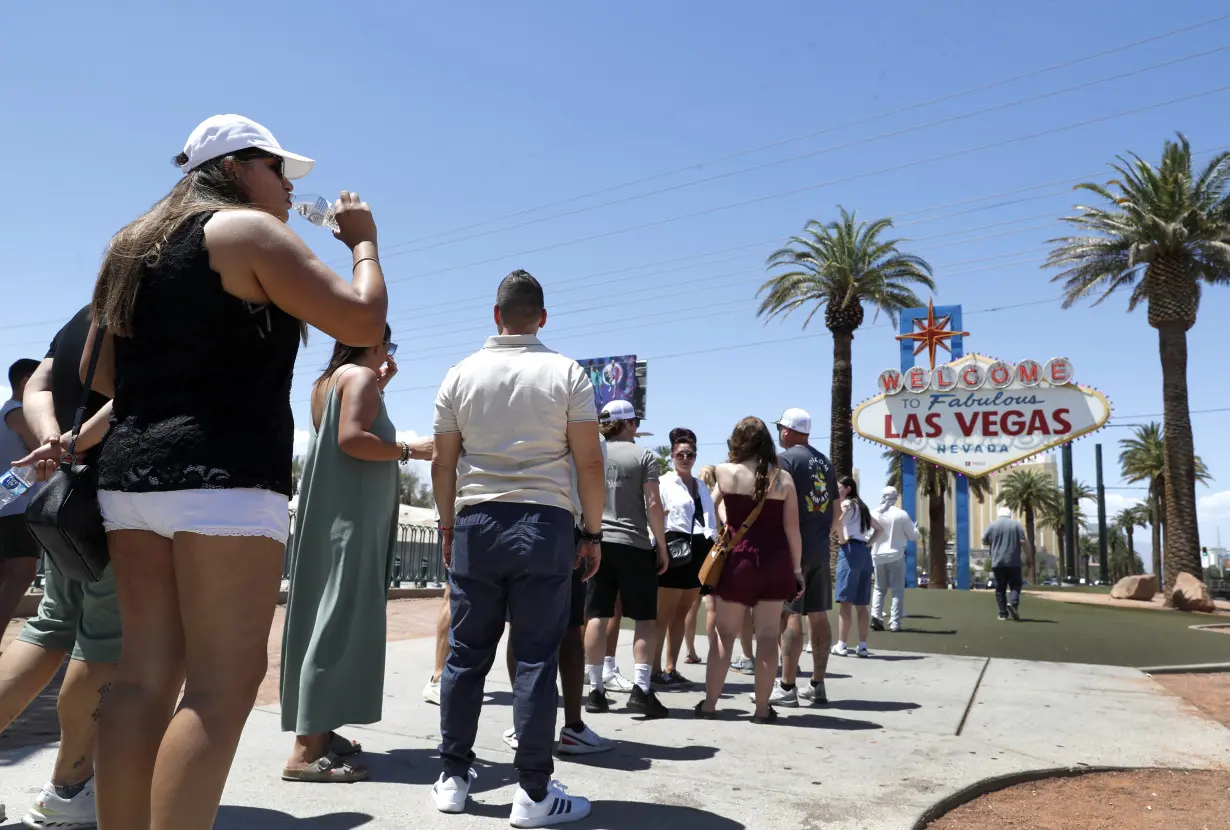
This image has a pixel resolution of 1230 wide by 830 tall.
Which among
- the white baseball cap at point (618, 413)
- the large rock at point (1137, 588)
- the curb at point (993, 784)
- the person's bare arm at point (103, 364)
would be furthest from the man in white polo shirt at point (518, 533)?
the large rock at point (1137, 588)

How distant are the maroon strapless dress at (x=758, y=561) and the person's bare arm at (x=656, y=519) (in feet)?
1.20

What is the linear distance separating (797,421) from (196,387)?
520 cm

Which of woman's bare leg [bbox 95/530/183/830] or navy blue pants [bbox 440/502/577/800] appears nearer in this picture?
woman's bare leg [bbox 95/530/183/830]

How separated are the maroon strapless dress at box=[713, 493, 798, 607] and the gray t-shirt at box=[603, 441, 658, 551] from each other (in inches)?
19.9

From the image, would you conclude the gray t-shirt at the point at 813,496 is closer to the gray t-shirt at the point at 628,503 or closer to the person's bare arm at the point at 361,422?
the gray t-shirt at the point at 628,503

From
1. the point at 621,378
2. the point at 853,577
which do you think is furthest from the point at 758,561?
the point at 621,378

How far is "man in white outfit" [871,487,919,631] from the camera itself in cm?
1206

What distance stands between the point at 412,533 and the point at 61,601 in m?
15.2

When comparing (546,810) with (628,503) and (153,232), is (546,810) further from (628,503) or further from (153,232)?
(628,503)

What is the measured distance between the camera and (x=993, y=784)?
14.4 ft

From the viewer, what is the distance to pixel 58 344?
325cm

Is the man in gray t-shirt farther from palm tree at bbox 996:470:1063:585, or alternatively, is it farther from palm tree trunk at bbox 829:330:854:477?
palm tree at bbox 996:470:1063:585

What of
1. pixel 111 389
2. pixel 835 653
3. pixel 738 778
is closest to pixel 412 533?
pixel 835 653

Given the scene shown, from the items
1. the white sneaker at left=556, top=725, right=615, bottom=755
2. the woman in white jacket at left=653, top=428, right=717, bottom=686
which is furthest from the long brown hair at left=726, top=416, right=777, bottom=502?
the white sneaker at left=556, top=725, right=615, bottom=755
